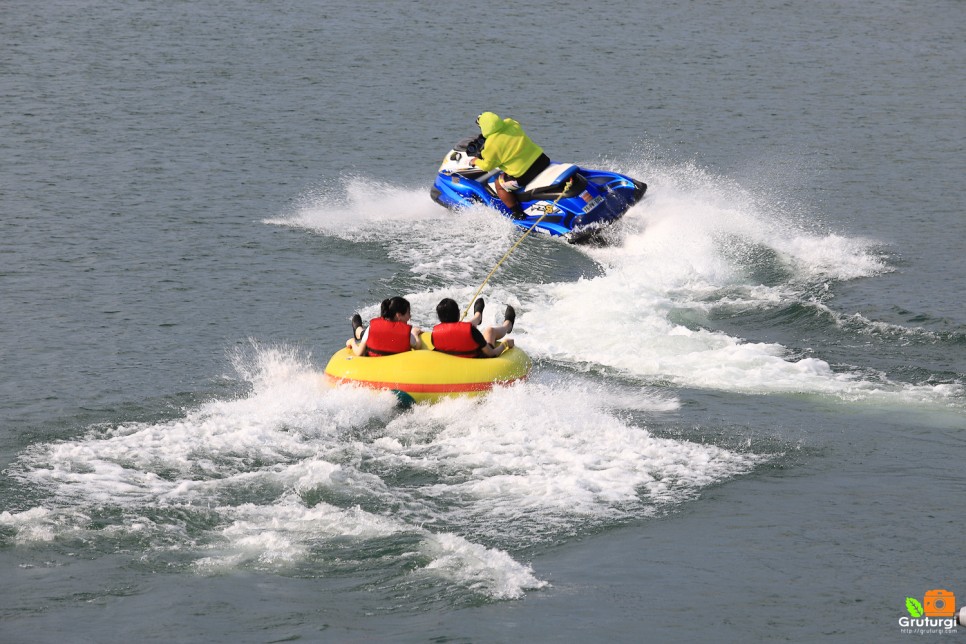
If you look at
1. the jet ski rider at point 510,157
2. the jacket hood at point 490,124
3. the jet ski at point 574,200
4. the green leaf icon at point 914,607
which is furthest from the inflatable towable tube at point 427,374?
the jacket hood at point 490,124

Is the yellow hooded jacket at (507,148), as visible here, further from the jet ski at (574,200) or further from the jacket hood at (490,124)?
the jet ski at (574,200)

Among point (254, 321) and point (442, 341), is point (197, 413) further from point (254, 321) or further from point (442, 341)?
point (254, 321)

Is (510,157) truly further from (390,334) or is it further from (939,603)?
(939,603)

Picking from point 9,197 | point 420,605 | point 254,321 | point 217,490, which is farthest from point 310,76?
point 420,605

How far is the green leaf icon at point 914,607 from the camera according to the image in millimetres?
9898

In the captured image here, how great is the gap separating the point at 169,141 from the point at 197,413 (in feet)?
47.9

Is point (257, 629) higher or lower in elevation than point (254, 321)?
lower

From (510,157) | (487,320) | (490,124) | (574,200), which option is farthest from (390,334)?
(490,124)

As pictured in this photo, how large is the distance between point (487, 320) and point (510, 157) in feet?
15.3

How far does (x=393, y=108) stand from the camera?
3084 cm

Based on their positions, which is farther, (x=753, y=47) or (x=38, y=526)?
(x=753, y=47)

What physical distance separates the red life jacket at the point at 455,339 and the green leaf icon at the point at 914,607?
18.0ft

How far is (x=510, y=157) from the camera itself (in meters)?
21.9

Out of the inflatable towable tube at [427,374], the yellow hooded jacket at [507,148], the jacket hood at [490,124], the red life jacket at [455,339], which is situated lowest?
the inflatable towable tube at [427,374]
